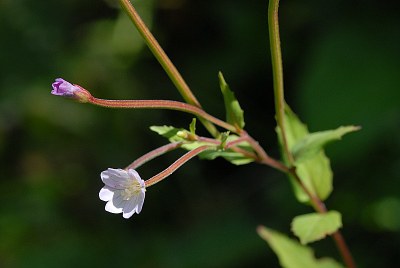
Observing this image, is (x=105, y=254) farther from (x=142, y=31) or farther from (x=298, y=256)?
(x=142, y=31)

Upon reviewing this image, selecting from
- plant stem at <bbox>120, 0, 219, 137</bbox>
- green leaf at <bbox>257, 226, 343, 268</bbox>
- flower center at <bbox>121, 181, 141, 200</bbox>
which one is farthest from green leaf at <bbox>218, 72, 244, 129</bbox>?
green leaf at <bbox>257, 226, 343, 268</bbox>

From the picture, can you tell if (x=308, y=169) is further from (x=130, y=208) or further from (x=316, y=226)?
(x=130, y=208)

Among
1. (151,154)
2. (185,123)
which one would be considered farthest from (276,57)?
(185,123)

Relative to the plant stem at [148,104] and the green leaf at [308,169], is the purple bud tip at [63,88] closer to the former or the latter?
the plant stem at [148,104]

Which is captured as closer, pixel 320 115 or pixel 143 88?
pixel 320 115

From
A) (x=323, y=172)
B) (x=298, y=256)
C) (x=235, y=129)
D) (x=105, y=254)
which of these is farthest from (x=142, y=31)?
(x=105, y=254)

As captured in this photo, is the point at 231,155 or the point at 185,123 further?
the point at 185,123

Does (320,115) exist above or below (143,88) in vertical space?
below
